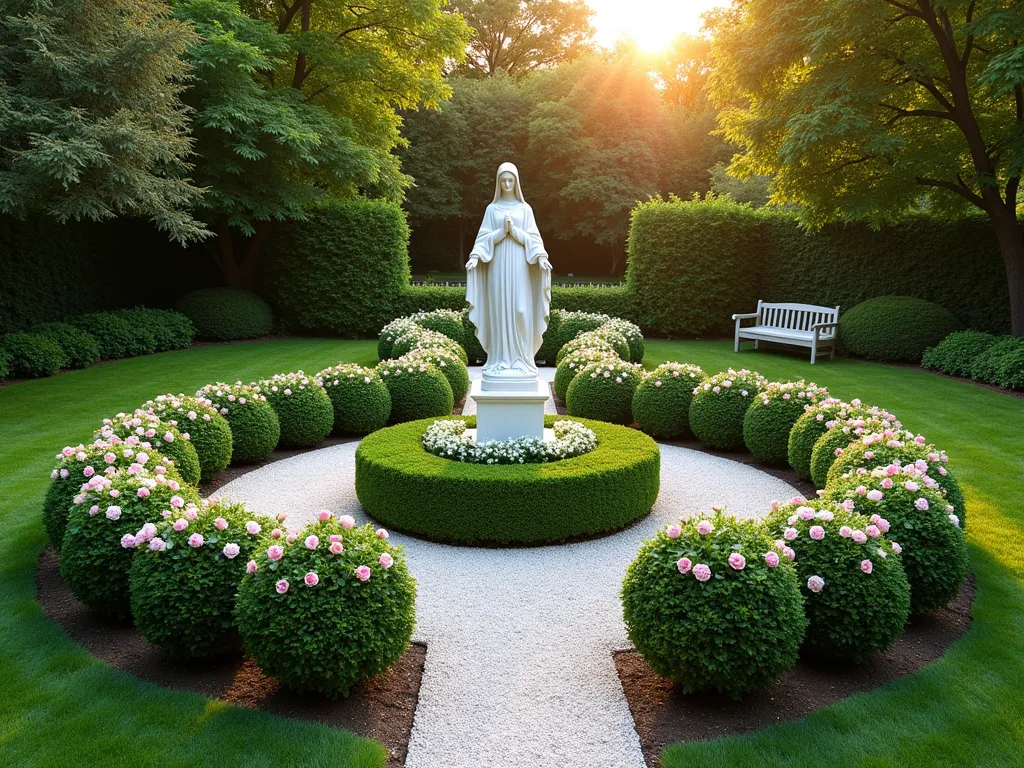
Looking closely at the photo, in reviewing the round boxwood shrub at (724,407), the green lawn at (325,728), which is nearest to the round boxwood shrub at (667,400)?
the round boxwood shrub at (724,407)

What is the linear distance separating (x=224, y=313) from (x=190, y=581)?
57.8 ft

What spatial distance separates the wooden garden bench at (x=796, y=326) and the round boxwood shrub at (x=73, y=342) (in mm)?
15762

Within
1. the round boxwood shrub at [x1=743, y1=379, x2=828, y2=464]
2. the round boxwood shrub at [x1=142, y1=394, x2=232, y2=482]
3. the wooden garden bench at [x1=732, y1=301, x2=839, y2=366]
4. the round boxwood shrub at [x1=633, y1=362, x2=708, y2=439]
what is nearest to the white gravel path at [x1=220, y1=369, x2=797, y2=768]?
the round boxwood shrub at [x1=142, y1=394, x2=232, y2=482]

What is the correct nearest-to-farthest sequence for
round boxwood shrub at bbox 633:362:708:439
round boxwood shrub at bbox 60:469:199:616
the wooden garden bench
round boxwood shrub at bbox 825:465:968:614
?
round boxwood shrub at bbox 60:469:199:616
round boxwood shrub at bbox 825:465:968:614
round boxwood shrub at bbox 633:362:708:439
the wooden garden bench

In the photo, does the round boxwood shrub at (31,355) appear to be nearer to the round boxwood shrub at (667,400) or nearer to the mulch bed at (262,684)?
the mulch bed at (262,684)

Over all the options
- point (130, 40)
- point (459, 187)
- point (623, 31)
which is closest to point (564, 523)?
point (130, 40)

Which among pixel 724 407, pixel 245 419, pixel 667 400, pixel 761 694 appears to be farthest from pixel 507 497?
pixel 667 400

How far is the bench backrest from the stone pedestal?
508 inches

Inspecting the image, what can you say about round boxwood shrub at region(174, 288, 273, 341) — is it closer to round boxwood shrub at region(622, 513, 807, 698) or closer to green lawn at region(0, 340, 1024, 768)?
green lawn at region(0, 340, 1024, 768)

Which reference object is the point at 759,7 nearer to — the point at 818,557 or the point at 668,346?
the point at 668,346

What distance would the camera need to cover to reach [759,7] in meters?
16.1

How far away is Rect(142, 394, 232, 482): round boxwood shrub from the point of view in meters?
7.97

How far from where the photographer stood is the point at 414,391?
35.8 ft

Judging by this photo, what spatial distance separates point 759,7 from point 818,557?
15.4 metres
